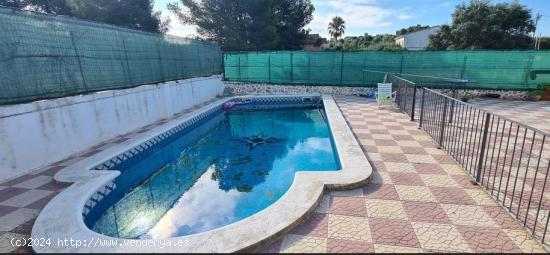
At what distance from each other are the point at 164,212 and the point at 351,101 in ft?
27.4

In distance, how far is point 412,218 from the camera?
2891mm

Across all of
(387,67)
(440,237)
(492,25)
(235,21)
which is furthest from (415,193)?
(492,25)

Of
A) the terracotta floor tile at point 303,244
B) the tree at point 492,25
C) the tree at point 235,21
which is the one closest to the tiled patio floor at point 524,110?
the terracotta floor tile at point 303,244

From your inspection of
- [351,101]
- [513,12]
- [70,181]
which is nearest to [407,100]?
[351,101]

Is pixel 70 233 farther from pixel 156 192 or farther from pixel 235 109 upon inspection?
pixel 235 109

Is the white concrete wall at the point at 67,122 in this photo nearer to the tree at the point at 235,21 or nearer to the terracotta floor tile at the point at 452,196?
the terracotta floor tile at the point at 452,196

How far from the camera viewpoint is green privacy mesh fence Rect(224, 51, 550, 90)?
1102 cm

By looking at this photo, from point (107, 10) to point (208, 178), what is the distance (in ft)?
53.8

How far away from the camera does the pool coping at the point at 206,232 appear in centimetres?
245

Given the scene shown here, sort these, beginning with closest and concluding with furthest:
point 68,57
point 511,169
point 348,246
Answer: point 348,246 < point 511,169 < point 68,57

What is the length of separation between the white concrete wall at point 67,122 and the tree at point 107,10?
11.8 meters

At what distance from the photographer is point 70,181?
13.2 feet

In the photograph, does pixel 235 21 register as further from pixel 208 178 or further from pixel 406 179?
pixel 406 179

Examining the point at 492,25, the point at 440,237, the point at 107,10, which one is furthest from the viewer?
the point at 492,25
